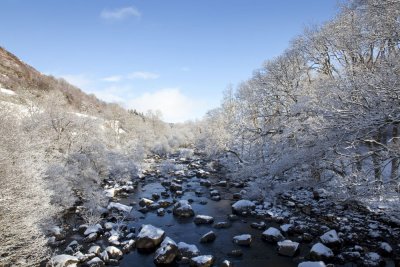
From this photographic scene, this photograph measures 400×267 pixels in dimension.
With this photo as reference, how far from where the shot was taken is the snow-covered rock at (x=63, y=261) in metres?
12.5

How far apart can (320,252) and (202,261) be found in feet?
16.4

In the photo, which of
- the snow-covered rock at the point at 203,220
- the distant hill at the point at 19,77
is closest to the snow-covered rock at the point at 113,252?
the snow-covered rock at the point at 203,220

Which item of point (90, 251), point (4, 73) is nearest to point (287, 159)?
point (90, 251)

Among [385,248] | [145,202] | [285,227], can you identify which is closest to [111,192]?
[145,202]

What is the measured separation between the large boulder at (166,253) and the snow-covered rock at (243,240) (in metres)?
3.15

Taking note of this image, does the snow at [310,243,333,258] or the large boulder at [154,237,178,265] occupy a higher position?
the snow at [310,243,333,258]

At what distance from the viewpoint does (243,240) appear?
1472 centimetres

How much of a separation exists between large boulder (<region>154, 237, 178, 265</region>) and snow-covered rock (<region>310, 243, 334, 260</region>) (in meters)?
5.92

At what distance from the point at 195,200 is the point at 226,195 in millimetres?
2686

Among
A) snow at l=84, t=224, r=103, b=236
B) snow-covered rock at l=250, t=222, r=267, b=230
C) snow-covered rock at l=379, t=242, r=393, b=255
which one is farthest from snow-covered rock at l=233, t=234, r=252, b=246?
snow at l=84, t=224, r=103, b=236

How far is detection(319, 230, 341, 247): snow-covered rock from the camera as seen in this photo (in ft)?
45.0

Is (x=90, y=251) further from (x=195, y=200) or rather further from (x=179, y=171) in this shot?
(x=179, y=171)

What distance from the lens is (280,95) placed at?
23.8 metres

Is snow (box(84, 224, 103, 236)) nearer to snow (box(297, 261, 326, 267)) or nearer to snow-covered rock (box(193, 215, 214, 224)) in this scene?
snow-covered rock (box(193, 215, 214, 224))
